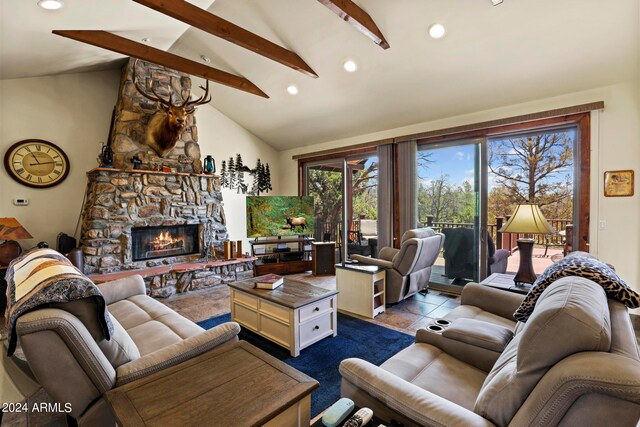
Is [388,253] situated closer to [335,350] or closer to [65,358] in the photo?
[335,350]

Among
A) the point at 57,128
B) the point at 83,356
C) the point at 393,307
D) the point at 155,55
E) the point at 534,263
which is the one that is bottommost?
the point at 393,307

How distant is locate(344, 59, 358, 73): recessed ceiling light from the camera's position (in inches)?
154

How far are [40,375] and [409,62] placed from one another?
13.8 feet

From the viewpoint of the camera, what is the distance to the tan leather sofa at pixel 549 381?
0.76 metres

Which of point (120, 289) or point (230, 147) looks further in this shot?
point (230, 147)

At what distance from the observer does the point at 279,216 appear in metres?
5.66

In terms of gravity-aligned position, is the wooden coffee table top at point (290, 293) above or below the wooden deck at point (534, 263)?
above

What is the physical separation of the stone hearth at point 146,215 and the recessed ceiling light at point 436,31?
3.94 meters

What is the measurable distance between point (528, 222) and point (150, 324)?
3317 millimetres

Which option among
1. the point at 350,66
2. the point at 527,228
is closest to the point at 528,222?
the point at 527,228

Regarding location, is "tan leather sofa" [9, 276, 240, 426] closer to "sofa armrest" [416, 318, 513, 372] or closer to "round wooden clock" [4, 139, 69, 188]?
"sofa armrest" [416, 318, 513, 372]

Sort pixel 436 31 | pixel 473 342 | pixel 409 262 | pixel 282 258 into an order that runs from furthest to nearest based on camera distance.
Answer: pixel 282 258 → pixel 409 262 → pixel 436 31 → pixel 473 342

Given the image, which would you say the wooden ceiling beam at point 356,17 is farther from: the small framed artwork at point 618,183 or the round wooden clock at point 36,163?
the round wooden clock at point 36,163

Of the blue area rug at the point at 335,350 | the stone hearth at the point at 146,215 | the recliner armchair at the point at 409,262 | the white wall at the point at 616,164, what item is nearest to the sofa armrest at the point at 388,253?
the recliner armchair at the point at 409,262
